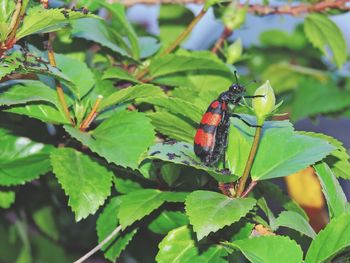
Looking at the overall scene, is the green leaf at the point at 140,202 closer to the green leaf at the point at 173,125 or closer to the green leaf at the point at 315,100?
the green leaf at the point at 173,125

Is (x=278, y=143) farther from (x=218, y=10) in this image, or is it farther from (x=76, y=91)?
(x=218, y=10)

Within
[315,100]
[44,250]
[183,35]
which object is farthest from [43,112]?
[315,100]

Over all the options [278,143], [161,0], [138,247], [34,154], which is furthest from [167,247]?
[161,0]

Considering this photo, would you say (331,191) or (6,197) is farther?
(6,197)

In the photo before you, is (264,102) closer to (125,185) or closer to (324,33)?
(125,185)

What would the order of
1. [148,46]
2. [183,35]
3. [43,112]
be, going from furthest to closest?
1. [148,46]
2. [183,35]
3. [43,112]

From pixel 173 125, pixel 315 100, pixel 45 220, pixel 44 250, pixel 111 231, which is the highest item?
pixel 173 125

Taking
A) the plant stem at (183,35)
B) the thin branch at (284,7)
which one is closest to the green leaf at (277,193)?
the plant stem at (183,35)

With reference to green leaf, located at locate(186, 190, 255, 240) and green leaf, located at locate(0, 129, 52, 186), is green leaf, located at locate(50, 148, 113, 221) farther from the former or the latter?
green leaf, located at locate(186, 190, 255, 240)
